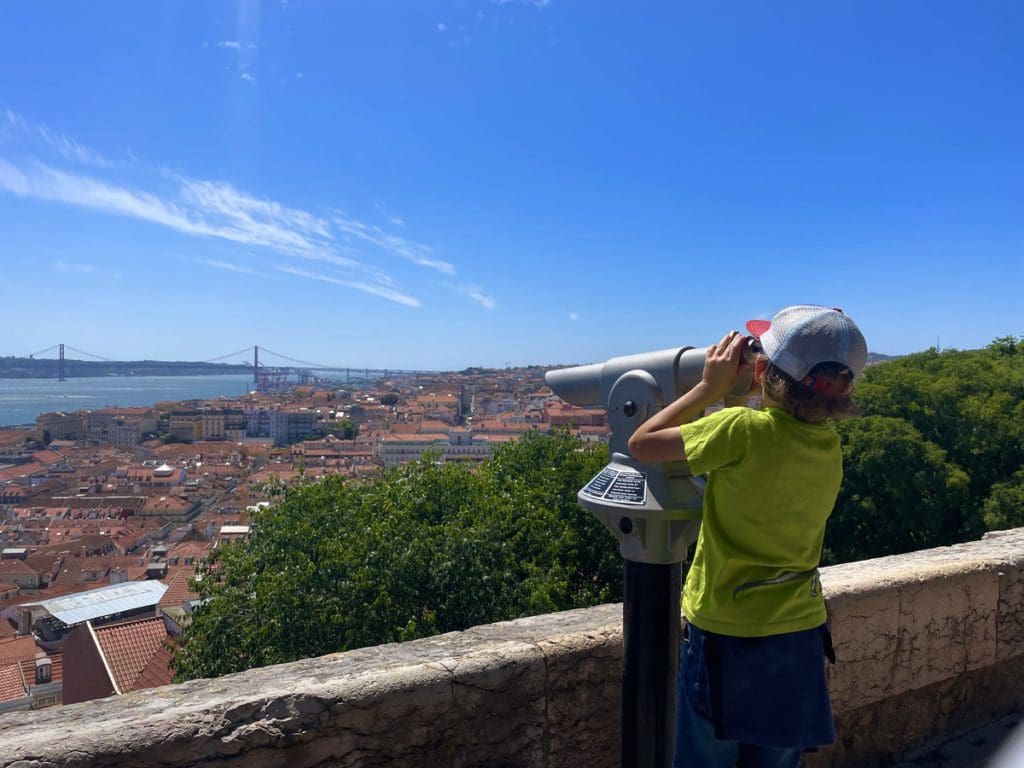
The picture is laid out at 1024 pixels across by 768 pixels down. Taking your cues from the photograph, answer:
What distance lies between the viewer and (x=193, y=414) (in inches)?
4087

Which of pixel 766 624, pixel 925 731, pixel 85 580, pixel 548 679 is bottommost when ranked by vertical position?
pixel 85 580

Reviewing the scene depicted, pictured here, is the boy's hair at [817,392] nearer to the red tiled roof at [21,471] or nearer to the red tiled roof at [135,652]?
the red tiled roof at [135,652]

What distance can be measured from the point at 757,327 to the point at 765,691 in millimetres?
661

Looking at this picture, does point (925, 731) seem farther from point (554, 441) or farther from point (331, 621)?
point (554, 441)

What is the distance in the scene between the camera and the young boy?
1366 mm

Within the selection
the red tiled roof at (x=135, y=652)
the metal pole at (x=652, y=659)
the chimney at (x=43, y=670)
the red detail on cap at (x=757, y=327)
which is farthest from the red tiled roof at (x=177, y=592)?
the red detail on cap at (x=757, y=327)

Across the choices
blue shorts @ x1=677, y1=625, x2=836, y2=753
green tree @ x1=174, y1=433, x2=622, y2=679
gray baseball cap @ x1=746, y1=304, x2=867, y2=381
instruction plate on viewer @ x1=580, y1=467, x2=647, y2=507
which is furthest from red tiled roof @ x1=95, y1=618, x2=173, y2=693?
gray baseball cap @ x1=746, y1=304, x2=867, y2=381

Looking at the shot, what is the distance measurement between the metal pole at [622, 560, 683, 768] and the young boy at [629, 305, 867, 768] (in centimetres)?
13

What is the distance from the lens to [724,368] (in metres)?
1.45

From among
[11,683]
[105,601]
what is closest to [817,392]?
[11,683]

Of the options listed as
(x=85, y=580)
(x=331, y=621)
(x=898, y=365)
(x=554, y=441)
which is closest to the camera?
(x=331, y=621)

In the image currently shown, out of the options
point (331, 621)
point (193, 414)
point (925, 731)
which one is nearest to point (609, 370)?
point (925, 731)

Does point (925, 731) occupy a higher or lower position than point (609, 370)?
lower

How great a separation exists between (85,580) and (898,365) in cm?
3270
